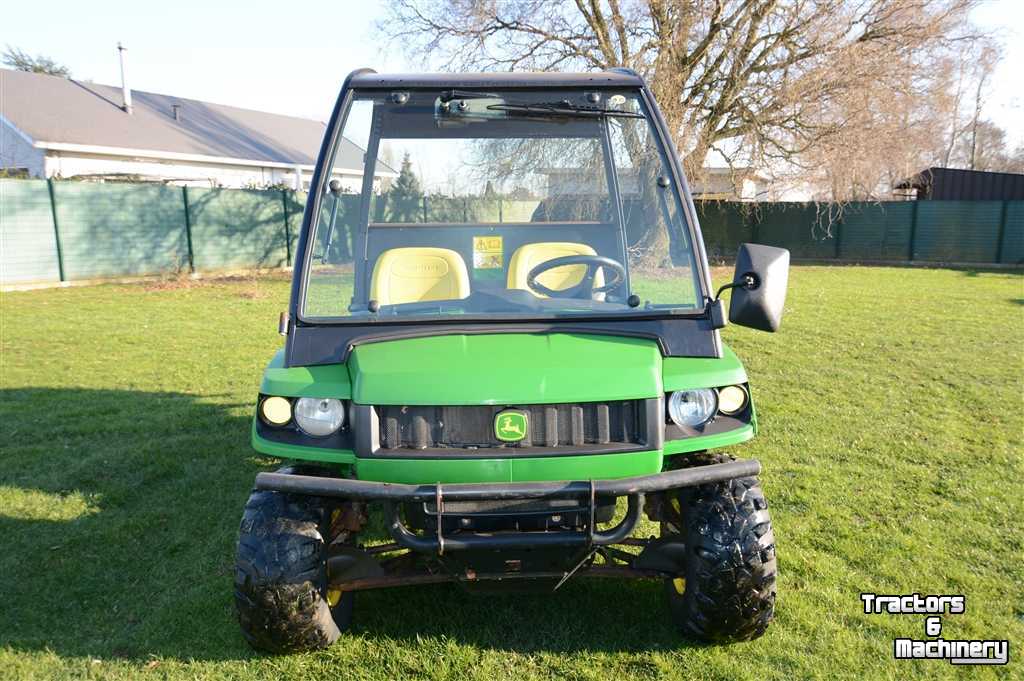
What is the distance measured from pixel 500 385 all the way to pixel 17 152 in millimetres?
24856

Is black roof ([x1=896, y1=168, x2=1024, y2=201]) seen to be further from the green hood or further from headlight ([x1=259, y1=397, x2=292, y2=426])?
headlight ([x1=259, y1=397, x2=292, y2=426])

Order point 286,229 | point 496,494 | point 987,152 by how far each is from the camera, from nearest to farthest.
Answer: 1. point 496,494
2. point 286,229
3. point 987,152

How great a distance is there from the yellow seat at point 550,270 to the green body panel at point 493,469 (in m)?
0.90

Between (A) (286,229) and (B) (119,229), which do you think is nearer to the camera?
(B) (119,229)

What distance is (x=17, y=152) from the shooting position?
2220 centimetres

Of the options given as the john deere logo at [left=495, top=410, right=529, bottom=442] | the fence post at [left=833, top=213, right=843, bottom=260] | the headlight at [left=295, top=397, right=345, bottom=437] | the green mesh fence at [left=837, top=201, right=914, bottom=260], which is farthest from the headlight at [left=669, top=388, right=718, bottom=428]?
the fence post at [left=833, top=213, right=843, bottom=260]

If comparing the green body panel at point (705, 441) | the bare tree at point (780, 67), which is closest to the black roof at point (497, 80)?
the green body panel at point (705, 441)

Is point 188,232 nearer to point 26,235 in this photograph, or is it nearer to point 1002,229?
point 26,235

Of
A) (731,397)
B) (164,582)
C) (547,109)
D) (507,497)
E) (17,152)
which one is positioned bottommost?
(164,582)

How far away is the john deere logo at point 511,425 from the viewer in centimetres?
255

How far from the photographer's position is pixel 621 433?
A: 8.58 feet

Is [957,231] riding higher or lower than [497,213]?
lower

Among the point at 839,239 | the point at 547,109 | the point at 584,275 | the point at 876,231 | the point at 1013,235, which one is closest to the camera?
the point at 547,109

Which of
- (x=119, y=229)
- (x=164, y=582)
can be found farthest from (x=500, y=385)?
(x=119, y=229)
